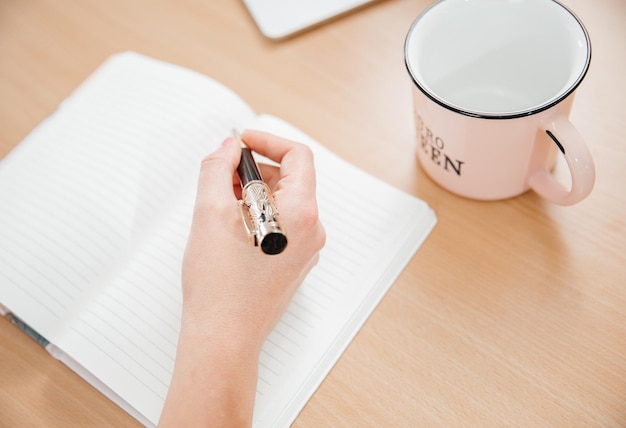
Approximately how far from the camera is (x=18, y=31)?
892 mm

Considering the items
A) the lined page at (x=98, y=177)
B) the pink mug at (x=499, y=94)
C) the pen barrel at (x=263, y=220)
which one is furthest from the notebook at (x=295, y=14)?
the pen barrel at (x=263, y=220)

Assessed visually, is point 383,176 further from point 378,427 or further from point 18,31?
point 18,31

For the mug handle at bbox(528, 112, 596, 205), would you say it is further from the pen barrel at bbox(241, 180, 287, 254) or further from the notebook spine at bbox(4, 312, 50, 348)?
the notebook spine at bbox(4, 312, 50, 348)

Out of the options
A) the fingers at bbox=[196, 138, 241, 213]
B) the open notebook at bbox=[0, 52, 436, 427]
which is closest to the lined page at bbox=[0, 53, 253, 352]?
the open notebook at bbox=[0, 52, 436, 427]

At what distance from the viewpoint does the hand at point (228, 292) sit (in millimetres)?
511

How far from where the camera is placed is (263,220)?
0.46 meters

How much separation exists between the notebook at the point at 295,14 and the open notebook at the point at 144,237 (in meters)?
0.13

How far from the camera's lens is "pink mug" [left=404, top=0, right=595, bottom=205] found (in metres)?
0.53

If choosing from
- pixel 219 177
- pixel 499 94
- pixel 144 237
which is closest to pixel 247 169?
pixel 219 177

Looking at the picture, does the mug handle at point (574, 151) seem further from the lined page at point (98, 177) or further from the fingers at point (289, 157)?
the lined page at point (98, 177)

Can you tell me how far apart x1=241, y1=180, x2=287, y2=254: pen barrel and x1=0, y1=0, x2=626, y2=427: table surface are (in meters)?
0.18

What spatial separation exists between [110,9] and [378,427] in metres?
0.70

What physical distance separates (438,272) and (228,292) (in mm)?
216

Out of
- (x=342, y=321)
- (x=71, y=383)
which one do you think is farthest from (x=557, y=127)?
(x=71, y=383)
